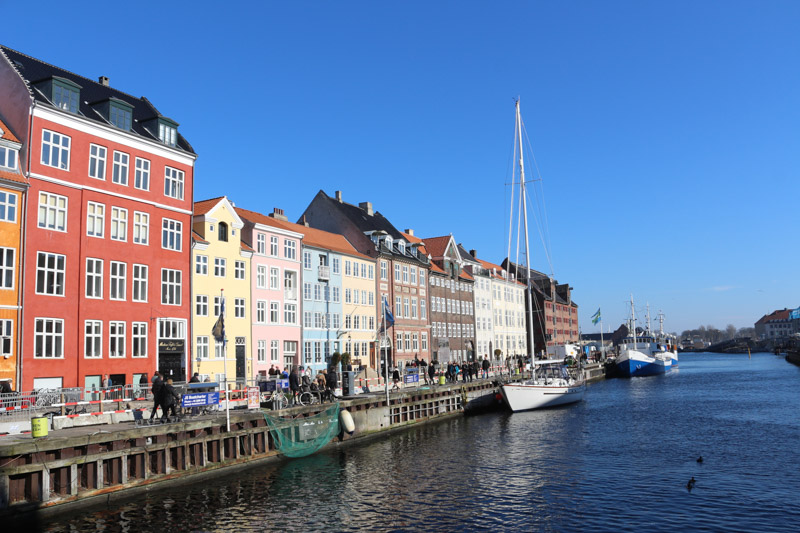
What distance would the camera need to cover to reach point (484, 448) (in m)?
34.2

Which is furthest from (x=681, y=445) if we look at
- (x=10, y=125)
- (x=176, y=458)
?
(x=10, y=125)

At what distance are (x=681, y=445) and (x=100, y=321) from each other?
1271 inches

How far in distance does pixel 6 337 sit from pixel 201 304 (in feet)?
46.1

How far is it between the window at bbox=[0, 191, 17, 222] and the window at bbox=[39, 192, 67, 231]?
1331 mm

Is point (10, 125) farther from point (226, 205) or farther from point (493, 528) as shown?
point (493, 528)

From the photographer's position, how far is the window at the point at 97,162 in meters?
37.2

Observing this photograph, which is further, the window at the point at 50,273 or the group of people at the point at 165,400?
the window at the point at 50,273

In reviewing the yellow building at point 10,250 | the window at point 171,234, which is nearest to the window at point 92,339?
the yellow building at point 10,250

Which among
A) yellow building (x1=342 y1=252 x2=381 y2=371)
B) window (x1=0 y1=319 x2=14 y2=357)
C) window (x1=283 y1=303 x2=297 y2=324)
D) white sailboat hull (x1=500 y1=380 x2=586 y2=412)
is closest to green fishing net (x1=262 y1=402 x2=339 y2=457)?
window (x1=0 y1=319 x2=14 y2=357)

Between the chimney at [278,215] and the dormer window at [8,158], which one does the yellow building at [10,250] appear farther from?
the chimney at [278,215]

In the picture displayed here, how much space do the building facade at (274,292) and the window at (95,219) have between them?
44.7 feet

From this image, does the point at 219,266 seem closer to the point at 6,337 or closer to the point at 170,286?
the point at 170,286

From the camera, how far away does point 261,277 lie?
50.9 meters

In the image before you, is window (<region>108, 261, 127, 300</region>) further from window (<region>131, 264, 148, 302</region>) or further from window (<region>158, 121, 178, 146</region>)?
window (<region>158, 121, 178, 146</region>)
